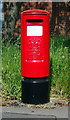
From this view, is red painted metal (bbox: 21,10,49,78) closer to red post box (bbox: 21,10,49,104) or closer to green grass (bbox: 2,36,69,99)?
red post box (bbox: 21,10,49,104)

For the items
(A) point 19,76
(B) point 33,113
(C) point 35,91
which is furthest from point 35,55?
(B) point 33,113

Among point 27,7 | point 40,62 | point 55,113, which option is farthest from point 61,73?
point 27,7

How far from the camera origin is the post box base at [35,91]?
14.7 ft

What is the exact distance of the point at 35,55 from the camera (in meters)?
4.39

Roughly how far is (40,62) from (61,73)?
0.82 meters

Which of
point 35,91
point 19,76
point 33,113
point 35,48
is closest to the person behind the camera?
point 33,113

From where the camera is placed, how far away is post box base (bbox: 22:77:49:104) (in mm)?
4492

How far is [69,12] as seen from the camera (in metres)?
11.8

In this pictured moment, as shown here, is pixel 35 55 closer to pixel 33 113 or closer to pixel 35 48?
pixel 35 48

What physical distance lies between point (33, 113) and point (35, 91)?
58cm

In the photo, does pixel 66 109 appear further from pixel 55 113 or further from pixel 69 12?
pixel 69 12

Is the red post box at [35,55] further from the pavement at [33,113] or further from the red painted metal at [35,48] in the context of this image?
the pavement at [33,113]

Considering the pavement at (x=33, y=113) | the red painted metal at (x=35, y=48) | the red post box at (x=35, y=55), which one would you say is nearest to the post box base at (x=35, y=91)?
the red post box at (x=35, y=55)

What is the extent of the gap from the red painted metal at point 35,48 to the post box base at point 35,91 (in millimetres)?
114
